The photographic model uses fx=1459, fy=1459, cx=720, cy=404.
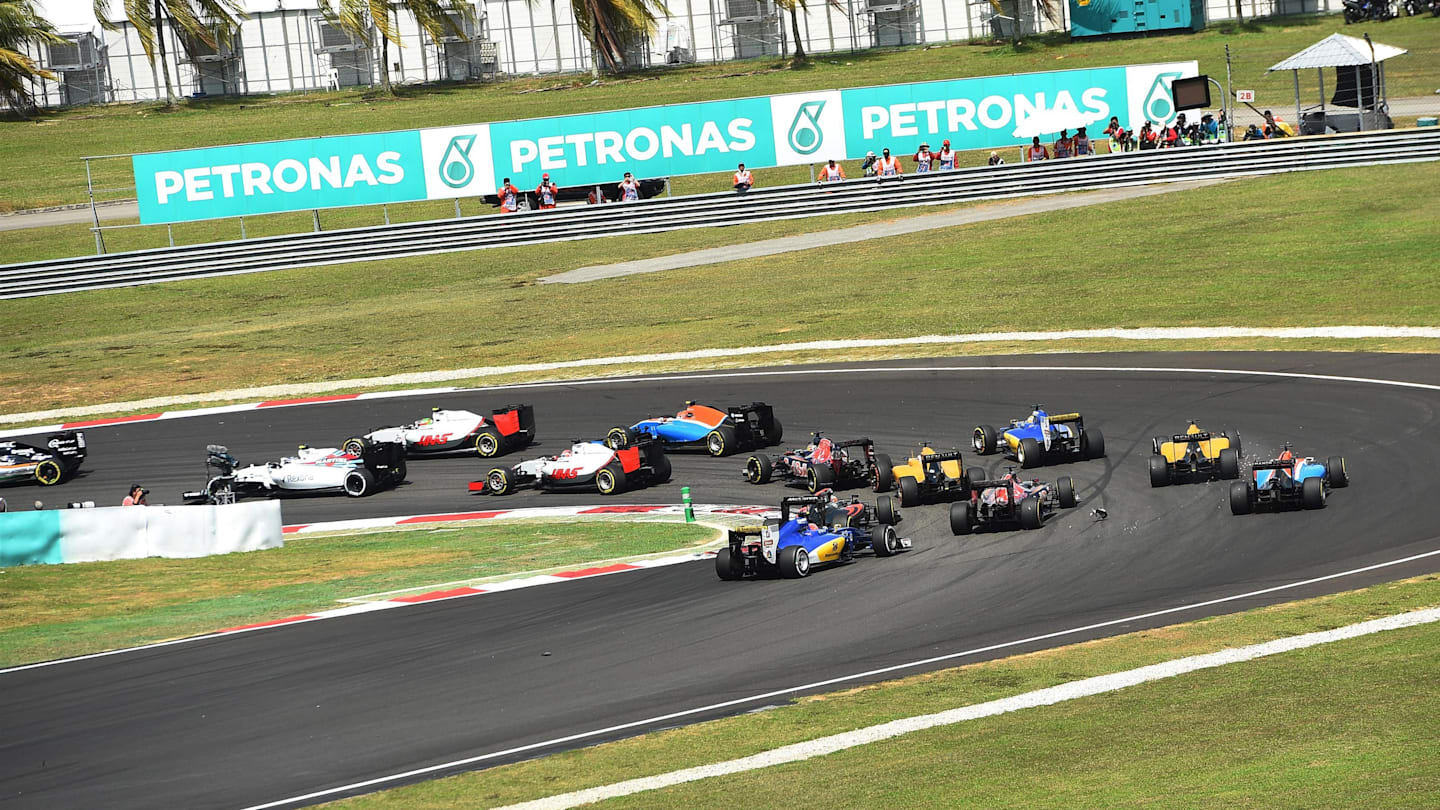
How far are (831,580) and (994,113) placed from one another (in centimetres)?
3182

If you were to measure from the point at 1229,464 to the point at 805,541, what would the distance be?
6211mm

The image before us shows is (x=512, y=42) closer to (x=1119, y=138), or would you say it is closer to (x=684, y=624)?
(x=1119, y=138)

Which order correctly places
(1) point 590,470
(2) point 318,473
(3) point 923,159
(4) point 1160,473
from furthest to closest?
(3) point 923,159
(2) point 318,473
(1) point 590,470
(4) point 1160,473

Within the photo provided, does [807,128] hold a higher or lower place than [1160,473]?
higher

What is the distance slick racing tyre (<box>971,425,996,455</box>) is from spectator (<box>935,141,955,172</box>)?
82.8 ft

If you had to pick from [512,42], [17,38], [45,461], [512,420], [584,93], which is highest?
[17,38]

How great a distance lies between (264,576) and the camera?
64.1ft

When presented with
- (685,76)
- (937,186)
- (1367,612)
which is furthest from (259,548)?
(685,76)

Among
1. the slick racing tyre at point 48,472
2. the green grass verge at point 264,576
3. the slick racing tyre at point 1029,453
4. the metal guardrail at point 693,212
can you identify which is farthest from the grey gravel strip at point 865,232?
the slick racing tyre at point 1029,453

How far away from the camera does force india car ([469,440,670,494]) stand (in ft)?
78.5

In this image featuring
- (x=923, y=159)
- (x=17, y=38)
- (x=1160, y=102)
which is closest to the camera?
(x=1160, y=102)

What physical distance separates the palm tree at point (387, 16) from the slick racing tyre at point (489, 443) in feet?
151

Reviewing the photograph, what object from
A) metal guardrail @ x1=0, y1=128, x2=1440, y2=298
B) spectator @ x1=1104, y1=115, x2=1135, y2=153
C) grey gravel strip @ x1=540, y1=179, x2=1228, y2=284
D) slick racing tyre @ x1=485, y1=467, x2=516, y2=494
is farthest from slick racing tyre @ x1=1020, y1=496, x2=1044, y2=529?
spectator @ x1=1104, y1=115, x2=1135, y2=153

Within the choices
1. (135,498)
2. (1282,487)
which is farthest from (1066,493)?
(135,498)
